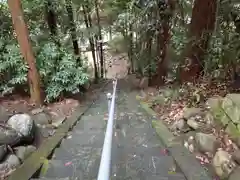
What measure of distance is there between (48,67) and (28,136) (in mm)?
2156

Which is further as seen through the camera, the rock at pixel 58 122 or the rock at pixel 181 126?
the rock at pixel 58 122

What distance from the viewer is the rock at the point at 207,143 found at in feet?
9.72

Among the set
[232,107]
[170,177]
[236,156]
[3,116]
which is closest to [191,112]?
[232,107]

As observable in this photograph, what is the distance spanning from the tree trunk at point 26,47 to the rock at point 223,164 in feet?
11.7

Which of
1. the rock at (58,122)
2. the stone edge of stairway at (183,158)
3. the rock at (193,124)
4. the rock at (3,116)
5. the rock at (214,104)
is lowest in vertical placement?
the stone edge of stairway at (183,158)

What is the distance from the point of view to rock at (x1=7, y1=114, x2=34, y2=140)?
3332 mm

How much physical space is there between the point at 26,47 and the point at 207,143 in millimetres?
3623

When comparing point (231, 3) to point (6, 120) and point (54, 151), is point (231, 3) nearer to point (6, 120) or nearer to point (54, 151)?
point (54, 151)

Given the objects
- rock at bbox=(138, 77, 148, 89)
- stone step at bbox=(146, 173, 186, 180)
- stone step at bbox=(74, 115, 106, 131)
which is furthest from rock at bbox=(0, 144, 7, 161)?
rock at bbox=(138, 77, 148, 89)

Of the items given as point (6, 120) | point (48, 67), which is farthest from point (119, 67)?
point (6, 120)

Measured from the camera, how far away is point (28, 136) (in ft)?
11.1

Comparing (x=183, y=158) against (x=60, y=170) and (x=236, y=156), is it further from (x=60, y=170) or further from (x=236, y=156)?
(x=60, y=170)

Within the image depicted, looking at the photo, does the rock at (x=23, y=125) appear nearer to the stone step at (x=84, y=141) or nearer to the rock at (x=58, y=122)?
the stone step at (x=84, y=141)

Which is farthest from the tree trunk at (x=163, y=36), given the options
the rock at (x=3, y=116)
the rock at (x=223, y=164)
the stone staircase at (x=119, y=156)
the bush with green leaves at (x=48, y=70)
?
the rock at (x=223, y=164)
